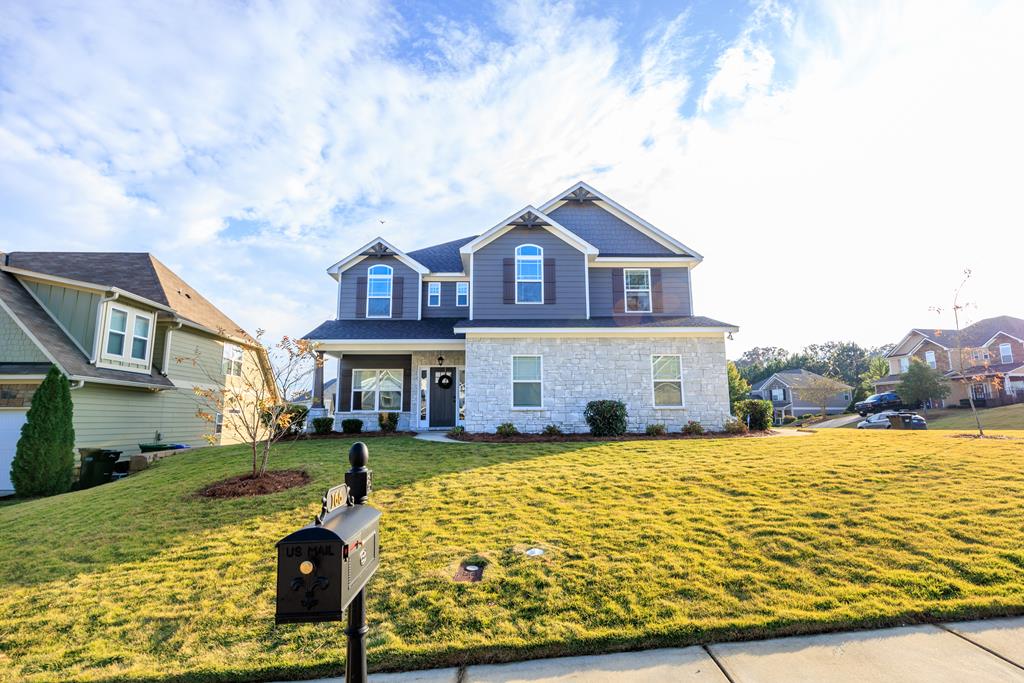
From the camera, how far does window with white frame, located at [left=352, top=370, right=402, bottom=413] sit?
53.3 feet

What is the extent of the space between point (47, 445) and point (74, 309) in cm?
485

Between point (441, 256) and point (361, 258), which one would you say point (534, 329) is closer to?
point (441, 256)

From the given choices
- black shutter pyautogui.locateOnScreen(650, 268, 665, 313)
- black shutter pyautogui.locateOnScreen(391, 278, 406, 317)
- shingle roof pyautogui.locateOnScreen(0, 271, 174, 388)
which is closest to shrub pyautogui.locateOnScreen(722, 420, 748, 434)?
black shutter pyautogui.locateOnScreen(650, 268, 665, 313)

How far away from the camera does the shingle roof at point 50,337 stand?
40.0ft

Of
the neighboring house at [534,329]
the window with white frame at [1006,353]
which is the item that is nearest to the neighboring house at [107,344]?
the neighboring house at [534,329]

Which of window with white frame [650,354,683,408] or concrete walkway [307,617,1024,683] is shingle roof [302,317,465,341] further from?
concrete walkway [307,617,1024,683]

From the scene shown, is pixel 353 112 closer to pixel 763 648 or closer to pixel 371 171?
pixel 371 171

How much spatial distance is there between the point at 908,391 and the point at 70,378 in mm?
45305

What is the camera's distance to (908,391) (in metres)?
33.7

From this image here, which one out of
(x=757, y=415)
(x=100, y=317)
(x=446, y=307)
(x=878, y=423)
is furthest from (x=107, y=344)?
(x=878, y=423)

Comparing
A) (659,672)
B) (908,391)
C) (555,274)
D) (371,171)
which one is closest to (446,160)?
(371,171)

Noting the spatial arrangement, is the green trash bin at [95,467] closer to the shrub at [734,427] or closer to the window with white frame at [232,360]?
the window with white frame at [232,360]

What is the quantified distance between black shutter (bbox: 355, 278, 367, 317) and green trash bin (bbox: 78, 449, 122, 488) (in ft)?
25.6

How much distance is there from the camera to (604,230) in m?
16.2
